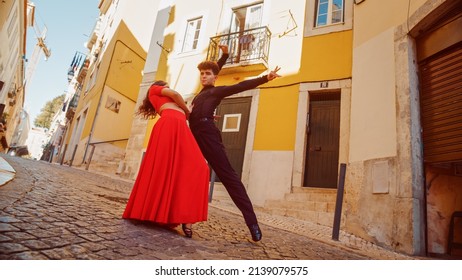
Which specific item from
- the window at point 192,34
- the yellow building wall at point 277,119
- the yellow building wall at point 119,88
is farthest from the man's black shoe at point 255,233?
the yellow building wall at point 119,88

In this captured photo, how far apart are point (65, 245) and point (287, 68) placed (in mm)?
6723

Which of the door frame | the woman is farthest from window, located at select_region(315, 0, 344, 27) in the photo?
the woman

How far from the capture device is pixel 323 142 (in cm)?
616

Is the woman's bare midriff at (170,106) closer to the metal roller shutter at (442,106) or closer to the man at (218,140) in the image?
the man at (218,140)

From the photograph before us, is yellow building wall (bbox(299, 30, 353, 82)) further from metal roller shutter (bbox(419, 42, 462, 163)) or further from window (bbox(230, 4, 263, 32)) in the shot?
metal roller shutter (bbox(419, 42, 462, 163))

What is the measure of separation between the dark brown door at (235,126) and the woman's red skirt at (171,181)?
16.4 ft

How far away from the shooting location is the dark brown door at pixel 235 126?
726cm

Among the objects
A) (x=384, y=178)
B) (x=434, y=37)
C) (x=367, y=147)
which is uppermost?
(x=434, y=37)

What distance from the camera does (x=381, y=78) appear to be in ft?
14.5

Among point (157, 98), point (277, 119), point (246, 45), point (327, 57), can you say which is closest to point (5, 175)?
point (157, 98)

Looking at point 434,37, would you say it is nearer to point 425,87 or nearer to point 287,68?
point 425,87
